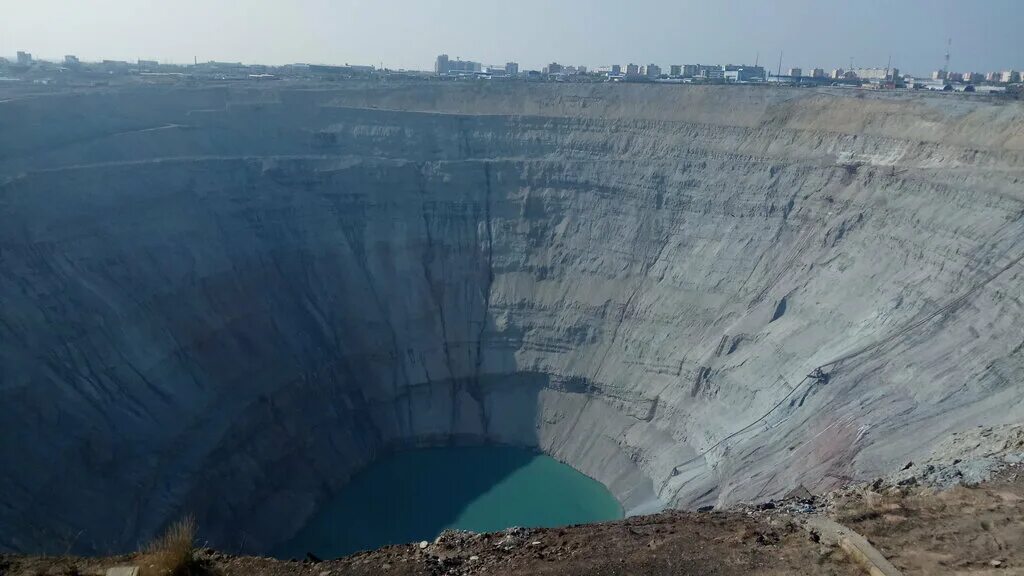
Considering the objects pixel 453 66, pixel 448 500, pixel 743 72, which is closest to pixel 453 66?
pixel 453 66

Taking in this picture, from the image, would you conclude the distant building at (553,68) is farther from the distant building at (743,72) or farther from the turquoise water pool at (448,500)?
the turquoise water pool at (448,500)

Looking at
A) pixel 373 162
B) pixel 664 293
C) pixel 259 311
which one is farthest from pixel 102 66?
pixel 664 293

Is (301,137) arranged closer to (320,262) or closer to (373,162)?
(373,162)

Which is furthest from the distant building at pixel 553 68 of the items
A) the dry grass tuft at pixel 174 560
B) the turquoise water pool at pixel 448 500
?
the dry grass tuft at pixel 174 560

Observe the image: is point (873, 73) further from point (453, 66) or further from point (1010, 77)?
point (453, 66)

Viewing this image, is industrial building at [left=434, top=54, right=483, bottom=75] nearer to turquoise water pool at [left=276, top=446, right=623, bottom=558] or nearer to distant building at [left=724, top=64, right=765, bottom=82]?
distant building at [left=724, top=64, right=765, bottom=82]

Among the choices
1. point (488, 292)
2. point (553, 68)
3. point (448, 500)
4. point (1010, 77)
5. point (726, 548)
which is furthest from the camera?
point (553, 68)
